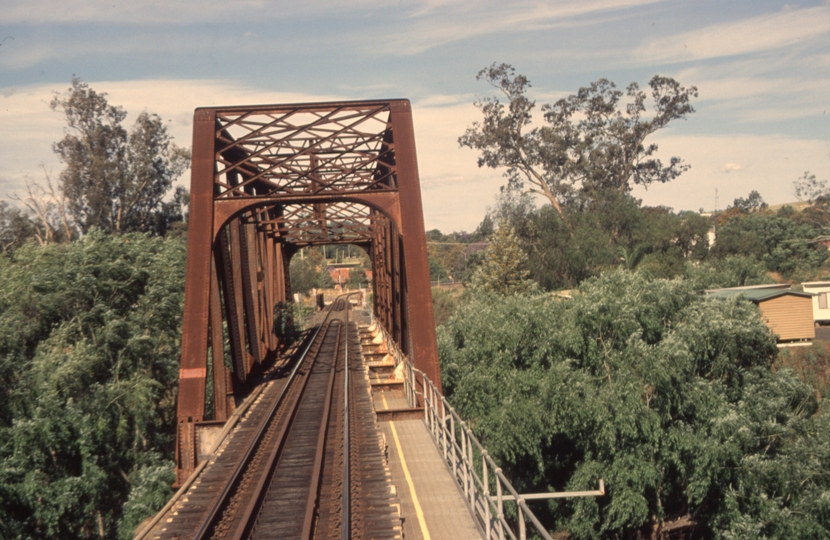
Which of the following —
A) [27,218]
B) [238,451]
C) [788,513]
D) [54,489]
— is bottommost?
[788,513]

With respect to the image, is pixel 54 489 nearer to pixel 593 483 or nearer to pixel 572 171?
pixel 593 483

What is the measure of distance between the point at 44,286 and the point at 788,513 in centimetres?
1885

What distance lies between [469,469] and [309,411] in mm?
7260

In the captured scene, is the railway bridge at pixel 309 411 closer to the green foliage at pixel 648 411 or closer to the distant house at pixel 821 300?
the green foliage at pixel 648 411

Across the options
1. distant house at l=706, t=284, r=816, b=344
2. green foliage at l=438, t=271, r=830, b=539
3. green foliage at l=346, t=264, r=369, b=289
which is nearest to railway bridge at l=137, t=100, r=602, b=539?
green foliage at l=438, t=271, r=830, b=539

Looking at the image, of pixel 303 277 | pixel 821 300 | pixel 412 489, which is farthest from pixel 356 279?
pixel 412 489

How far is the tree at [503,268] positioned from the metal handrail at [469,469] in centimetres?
2394

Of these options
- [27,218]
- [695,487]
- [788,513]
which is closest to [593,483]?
[695,487]

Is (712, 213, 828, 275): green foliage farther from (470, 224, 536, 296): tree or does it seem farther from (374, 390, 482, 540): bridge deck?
(374, 390, 482, 540): bridge deck

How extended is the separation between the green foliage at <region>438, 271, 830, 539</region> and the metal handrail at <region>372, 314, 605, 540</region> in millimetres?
1483

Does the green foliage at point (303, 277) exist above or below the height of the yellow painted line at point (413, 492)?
above

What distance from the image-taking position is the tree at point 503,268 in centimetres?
4478

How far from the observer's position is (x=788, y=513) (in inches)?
666

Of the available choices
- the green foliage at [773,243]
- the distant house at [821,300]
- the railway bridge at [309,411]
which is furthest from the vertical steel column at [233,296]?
the green foliage at [773,243]
